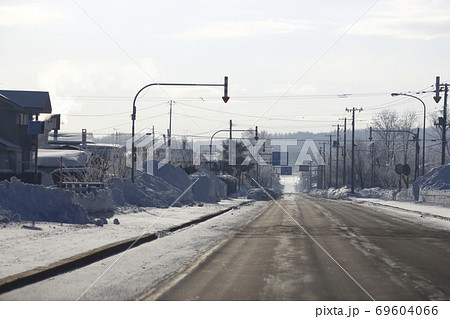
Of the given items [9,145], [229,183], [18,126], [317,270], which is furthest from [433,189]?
[317,270]

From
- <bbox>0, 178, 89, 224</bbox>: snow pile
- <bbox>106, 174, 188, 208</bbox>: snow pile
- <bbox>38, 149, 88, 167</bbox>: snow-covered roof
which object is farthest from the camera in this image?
<bbox>38, 149, 88, 167</bbox>: snow-covered roof

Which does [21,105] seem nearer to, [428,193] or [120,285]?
[428,193]

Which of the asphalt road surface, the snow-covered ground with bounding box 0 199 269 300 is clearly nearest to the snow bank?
the asphalt road surface

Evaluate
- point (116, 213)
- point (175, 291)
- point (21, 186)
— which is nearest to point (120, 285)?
point (175, 291)

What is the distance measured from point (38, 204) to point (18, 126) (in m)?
35.9

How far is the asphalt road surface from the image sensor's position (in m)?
9.70

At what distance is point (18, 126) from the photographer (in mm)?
55750

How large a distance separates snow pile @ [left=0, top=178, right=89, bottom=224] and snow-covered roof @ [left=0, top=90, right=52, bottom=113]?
36090 millimetres

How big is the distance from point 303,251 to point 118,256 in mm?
4687

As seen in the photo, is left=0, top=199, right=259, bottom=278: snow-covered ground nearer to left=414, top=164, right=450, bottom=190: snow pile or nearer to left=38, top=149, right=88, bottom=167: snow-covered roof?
left=38, top=149, right=88, bottom=167: snow-covered roof

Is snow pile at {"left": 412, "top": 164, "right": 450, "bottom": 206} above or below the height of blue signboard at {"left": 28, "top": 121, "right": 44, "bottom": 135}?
below

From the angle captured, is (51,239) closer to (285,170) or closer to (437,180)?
(437,180)

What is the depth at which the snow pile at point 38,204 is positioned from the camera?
2123cm

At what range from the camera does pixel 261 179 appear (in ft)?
535
